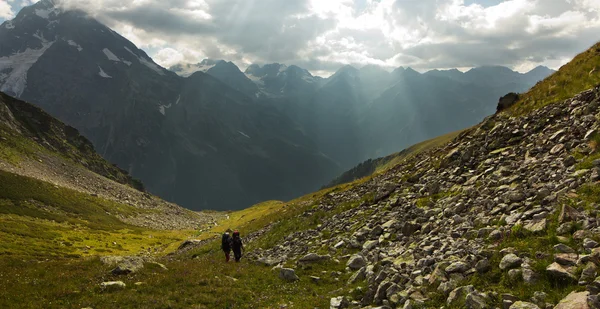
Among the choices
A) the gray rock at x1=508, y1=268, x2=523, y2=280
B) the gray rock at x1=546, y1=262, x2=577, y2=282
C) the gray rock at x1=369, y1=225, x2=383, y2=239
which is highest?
the gray rock at x1=546, y1=262, x2=577, y2=282

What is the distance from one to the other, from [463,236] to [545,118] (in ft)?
50.0

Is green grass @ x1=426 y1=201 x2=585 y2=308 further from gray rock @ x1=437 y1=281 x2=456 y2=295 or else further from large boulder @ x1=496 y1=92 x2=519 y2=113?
large boulder @ x1=496 y1=92 x2=519 y2=113

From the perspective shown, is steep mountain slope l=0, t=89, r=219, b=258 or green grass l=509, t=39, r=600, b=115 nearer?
green grass l=509, t=39, r=600, b=115

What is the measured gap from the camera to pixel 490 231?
1480 cm

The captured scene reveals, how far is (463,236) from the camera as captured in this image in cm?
1569

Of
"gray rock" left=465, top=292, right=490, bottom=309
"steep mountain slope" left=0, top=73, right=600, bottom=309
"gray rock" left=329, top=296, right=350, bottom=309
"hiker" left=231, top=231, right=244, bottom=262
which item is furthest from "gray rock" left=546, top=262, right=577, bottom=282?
"hiker" left=231, top=231, right=244, bottom=262

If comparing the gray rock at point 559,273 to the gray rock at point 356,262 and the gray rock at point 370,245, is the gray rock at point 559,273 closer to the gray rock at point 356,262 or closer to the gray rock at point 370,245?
the gray rock at point 356,262

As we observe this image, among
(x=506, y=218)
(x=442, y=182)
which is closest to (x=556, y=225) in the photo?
(x=506, y=218)

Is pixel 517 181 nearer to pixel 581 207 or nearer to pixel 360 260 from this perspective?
pixel 581 207

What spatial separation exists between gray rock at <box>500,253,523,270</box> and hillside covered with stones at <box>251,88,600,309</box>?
0.11ft

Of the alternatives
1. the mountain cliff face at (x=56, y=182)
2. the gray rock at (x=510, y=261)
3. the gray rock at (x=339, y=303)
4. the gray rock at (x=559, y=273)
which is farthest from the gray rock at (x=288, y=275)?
the mountain cliff face at (x=56, y=182)

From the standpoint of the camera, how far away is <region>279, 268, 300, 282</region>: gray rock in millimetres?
21375

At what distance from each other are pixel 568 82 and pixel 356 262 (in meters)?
25.3

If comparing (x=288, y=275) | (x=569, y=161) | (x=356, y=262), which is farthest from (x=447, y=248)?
(x=288, y=275)
